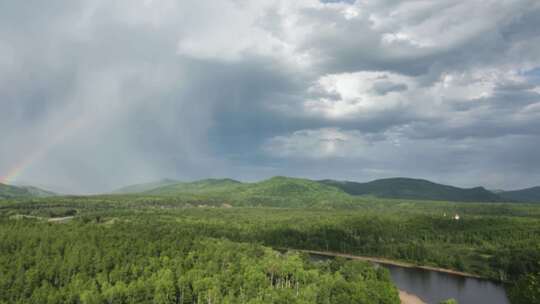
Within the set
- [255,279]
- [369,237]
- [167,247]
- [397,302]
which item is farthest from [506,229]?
[167,247]

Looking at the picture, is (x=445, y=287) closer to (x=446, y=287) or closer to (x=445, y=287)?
(x=445, y=287)

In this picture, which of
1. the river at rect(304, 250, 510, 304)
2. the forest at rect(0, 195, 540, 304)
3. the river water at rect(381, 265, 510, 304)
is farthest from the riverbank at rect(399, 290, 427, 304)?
the forest at rect(0, 195, 540, 304)

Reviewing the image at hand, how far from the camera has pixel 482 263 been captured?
109 m

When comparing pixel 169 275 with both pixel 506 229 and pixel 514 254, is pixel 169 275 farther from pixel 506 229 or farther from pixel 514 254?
pixel 506 229

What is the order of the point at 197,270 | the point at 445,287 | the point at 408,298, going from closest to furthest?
the point at 197,270 < the point at 408,298 < the point at 445,287

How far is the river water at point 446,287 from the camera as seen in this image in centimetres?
8069

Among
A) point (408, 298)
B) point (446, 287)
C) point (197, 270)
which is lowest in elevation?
point (446, 287)

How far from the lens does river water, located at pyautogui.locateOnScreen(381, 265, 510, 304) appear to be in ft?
265

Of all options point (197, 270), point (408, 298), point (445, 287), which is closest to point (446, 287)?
point (445, 287)

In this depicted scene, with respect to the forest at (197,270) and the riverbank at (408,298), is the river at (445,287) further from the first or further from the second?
the forest at (197,270)

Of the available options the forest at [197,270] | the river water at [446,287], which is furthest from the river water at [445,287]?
the forest at [197,270]

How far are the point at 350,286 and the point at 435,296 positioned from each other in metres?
32.7

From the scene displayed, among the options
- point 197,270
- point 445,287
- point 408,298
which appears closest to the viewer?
point 197,270

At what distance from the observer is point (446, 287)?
90.4m
